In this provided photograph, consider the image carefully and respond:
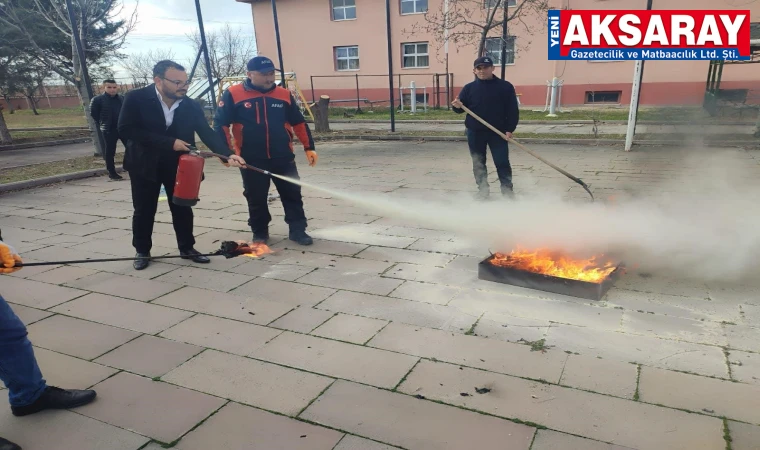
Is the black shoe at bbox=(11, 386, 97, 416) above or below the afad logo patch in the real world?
below

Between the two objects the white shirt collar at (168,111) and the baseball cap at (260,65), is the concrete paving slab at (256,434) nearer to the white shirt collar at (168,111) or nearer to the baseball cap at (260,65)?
the white shirt collar at (168,111)

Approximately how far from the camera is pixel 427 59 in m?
23.4

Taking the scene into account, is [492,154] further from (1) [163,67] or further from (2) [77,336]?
(2) [77,336]

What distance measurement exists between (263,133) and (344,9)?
70.9 ft

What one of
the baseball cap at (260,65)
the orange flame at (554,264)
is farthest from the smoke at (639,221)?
the baseball cap at (260,65)

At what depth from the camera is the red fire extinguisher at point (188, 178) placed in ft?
14.4

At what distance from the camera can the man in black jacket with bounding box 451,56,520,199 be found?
6.27 meters

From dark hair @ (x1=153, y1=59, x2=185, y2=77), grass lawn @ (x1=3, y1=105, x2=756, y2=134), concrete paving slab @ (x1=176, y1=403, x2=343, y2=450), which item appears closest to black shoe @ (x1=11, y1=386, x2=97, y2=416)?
concrete paving slab @ (x1=176, y1=403, x2=343, y2=450)

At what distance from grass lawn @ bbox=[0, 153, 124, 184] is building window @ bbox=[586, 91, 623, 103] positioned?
59.6 ft

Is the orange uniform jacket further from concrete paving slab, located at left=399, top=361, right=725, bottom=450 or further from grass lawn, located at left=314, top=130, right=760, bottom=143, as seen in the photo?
grass lawn, located at left=314, top=130, right=760, bottom=143

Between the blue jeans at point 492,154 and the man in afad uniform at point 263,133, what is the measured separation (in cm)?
242

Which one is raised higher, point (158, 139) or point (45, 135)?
point (158, 139)

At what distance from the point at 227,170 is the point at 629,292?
860cm

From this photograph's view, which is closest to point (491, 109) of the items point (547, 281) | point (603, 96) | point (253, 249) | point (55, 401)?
point (547, 281)
